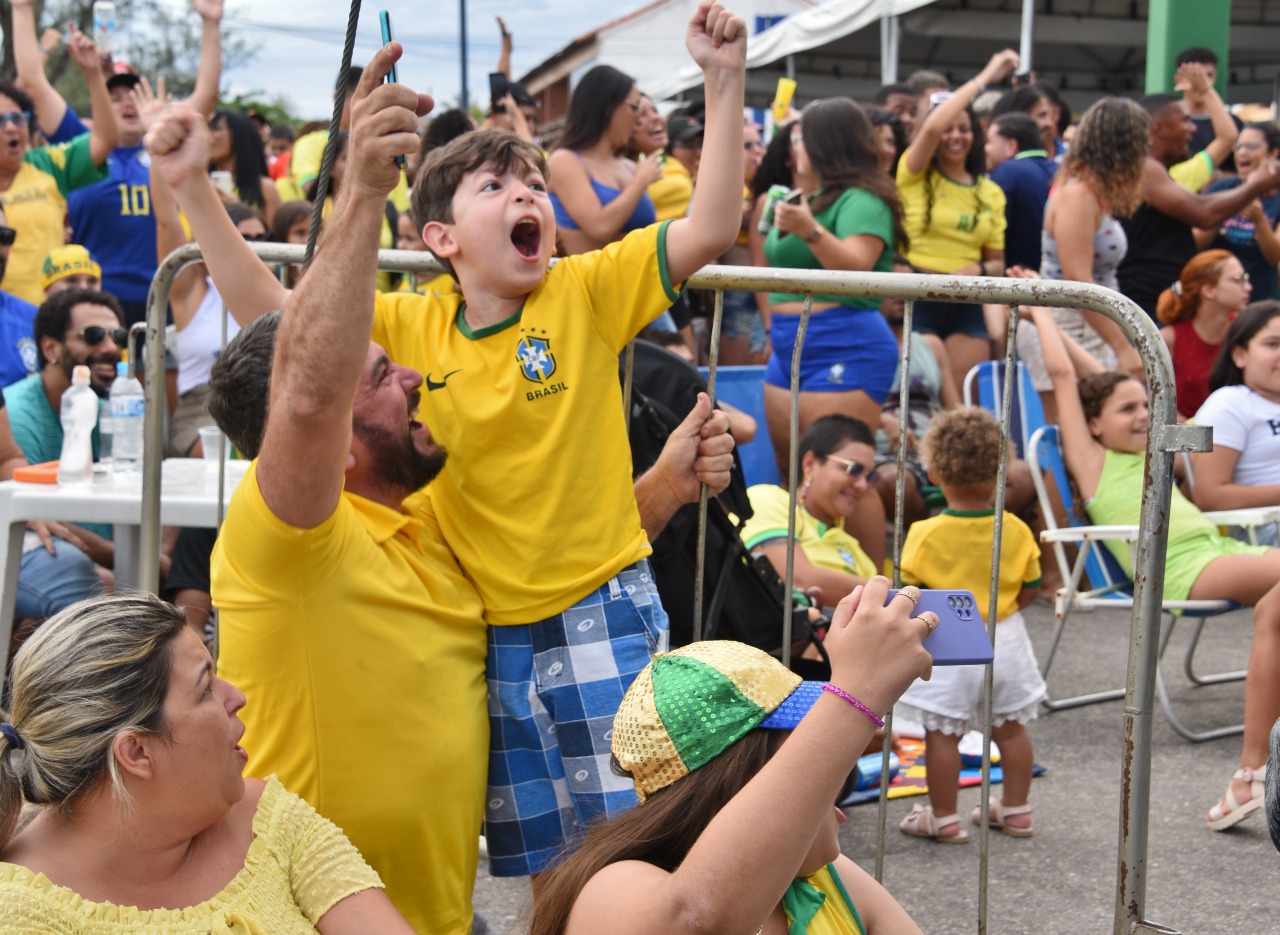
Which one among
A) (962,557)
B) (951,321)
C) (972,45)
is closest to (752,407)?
(951,321)

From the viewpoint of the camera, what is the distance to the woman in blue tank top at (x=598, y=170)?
18.0ft

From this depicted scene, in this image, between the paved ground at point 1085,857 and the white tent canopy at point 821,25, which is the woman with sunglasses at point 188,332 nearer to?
the paved ground at point 1085,857

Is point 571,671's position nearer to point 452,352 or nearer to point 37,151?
point 452,352

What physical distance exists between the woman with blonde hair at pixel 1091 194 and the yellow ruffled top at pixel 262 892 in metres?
Answer: 4.78

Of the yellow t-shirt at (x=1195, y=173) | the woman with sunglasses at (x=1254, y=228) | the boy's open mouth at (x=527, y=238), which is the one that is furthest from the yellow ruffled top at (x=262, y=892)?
the yellow t-shirt at (x=1195, y=173)

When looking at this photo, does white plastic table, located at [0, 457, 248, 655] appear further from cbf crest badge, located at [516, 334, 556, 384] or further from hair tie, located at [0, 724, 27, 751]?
hair tie, located at [0, 724, 27, 751]

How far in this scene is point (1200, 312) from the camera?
6.66m

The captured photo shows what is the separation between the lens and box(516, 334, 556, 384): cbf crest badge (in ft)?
8.61

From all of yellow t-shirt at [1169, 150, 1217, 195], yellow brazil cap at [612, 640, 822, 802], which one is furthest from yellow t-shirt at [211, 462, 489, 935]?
yellow t-shirt at [1169, 150, 1217, 195]

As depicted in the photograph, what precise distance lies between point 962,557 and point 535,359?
80.7 inches

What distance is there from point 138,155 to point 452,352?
500 centimetres

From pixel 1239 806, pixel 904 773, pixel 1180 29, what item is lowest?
pixel 904 773

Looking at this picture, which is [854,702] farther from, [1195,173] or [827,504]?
[1195,173]

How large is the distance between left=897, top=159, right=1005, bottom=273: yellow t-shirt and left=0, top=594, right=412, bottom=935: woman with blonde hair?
5398 mm
